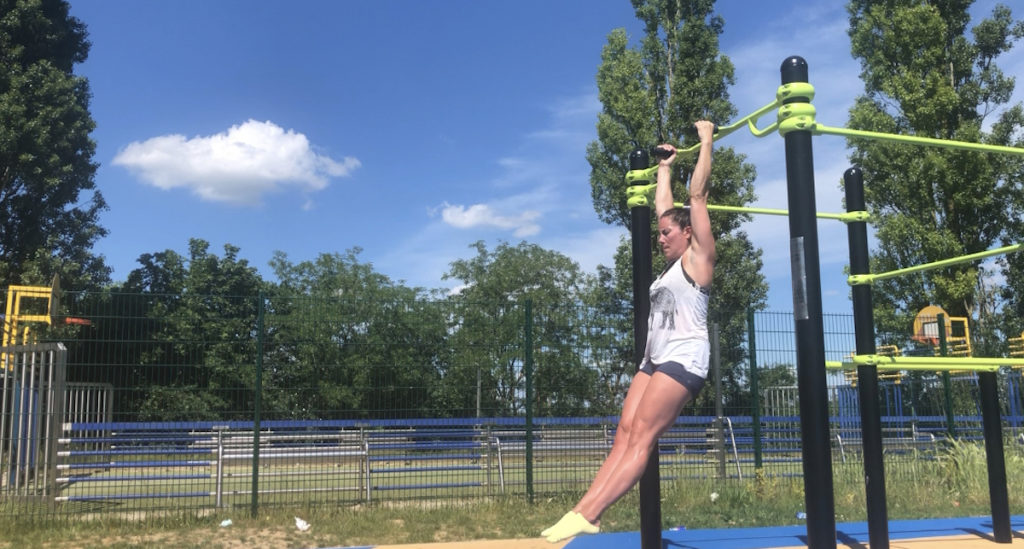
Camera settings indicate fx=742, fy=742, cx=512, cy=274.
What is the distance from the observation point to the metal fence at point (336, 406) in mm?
7547

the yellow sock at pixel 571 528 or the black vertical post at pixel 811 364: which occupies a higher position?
the black vertical post at pixel 811 364

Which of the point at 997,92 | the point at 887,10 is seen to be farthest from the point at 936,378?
the point at 887,10

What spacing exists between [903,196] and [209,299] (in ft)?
51.1

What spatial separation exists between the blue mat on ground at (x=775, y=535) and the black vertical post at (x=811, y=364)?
2602mm

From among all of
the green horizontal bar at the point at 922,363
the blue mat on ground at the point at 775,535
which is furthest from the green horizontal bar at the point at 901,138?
the blue mat on ground at the point at 775,535

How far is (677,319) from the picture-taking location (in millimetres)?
3010

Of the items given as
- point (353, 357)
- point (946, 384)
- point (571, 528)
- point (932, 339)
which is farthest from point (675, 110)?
point (571, 528)

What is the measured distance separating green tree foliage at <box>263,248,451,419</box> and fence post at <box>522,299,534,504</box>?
0.89 meters

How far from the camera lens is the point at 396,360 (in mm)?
8156

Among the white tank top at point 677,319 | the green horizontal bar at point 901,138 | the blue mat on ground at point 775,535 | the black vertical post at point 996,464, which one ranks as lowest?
the blue mat on ground at point 775,535

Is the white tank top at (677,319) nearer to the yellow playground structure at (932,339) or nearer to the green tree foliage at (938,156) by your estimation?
the yellow playground structure at (932,339)

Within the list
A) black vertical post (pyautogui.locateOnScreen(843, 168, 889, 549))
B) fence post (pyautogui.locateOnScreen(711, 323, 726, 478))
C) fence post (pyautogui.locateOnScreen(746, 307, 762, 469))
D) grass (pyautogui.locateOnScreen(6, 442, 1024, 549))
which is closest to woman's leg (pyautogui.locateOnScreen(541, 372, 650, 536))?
black vertical post (pyautogui.locateOnScreen(843, 168, 889, 549))

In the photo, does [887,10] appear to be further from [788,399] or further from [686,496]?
[686,496]

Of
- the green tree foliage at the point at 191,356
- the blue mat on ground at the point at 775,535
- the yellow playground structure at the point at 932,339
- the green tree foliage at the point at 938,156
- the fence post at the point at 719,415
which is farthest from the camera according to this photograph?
the green tree foliage at the point at 938,156
